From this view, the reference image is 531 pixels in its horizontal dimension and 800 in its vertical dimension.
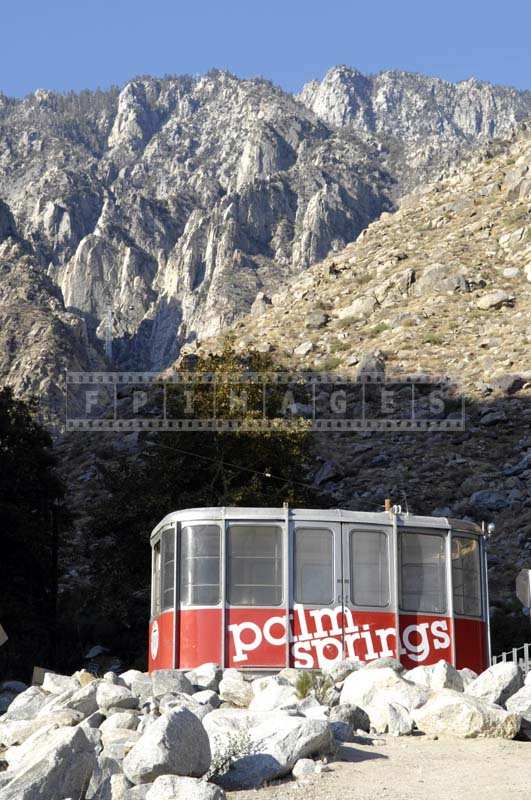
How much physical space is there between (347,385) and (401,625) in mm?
34894

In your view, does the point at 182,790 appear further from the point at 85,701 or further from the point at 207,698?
the point at 207,698

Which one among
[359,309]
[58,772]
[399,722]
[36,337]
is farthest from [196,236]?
[58,772]

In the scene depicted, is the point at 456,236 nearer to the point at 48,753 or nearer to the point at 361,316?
the point at 361,316

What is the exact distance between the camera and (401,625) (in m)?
20.8

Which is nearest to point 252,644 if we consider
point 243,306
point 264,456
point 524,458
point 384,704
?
point 384,704

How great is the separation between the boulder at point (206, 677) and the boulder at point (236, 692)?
1.20ft

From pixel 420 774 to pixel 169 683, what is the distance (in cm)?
551

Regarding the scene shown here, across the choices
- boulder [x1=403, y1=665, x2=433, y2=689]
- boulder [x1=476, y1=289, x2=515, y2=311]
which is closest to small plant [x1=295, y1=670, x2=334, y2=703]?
boulder [x1=403, y1=665, x2=433, y2=689]

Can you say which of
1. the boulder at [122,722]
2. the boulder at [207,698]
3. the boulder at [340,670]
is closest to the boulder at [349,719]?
the boulder at [122,722]

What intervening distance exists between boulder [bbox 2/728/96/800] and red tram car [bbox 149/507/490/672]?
9.77 m

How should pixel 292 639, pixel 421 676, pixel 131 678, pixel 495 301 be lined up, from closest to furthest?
pixel 421 676
pixel 131 678
pixel 292 639
pixel 495 301

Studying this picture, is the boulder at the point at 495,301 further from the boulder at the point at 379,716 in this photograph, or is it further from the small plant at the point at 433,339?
the boulder at the point at 379,716

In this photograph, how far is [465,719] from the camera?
1317cm

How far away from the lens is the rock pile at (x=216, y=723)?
10.4 m
